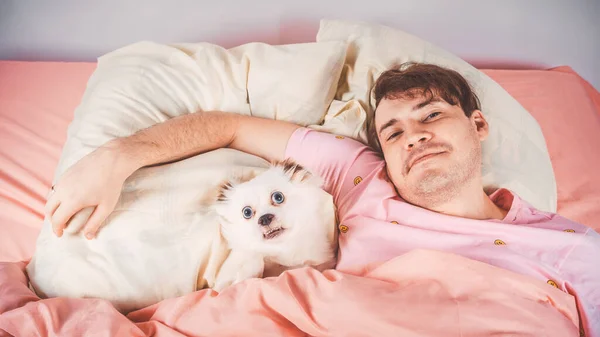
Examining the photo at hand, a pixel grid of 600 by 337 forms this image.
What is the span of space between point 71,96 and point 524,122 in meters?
1.51

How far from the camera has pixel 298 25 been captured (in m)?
2.00

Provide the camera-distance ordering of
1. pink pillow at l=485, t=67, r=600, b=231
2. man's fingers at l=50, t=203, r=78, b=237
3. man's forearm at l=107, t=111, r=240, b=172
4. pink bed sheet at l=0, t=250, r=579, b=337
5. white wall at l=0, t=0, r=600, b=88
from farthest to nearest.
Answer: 1. white wall at l=0, t=0, r=600, b=88
2. pink pillow at l=485, t=67, r=600, b=231
3. man's forearm at l=107, t=111, r=240, b=172
4. man's fingers at l=50, t=203, r=78, b=237
5. pink bed sheet at l=0, t=250, r=579, b=337

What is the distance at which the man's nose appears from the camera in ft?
4.13

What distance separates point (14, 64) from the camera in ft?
5.96

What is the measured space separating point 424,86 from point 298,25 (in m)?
0.81

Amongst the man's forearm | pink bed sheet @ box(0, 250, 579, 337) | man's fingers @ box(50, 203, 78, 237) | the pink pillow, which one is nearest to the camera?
pink bed sheet @ box(0, 250, 579, 337)

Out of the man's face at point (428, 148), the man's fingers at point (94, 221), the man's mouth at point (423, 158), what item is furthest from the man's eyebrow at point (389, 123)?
the man's fingers at point (94, 221)

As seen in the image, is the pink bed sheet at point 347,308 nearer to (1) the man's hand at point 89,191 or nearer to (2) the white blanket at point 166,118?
(2) the white blanket at point 166,118

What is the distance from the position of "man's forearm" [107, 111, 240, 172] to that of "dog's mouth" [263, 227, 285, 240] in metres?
0.34

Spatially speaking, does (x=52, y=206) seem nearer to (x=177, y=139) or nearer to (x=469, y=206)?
(x=177, y=139)

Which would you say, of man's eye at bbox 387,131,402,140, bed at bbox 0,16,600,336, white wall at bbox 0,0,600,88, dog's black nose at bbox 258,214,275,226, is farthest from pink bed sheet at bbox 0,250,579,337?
white wall at bbox 0,0,600,88

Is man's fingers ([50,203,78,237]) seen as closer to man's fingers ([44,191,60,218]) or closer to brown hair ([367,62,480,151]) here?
man's fingers ([44,191,60,218])

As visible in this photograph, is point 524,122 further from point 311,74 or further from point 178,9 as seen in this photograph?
point 178,9

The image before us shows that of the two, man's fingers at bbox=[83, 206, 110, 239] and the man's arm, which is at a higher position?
the man's arm
